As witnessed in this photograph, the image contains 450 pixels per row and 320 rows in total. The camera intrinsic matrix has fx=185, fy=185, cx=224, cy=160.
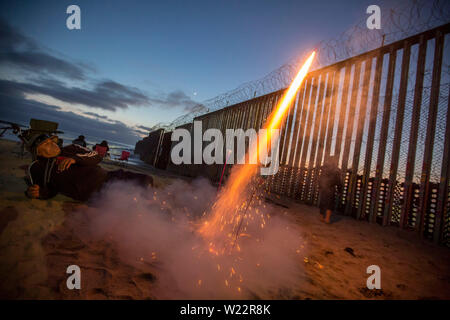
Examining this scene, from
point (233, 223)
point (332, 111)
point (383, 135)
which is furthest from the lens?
point (332, 111)

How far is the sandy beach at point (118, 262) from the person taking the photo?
5.92 ft

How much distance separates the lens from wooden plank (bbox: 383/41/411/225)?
5180 mm

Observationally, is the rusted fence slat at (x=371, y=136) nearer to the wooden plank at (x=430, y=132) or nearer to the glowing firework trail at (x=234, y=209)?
the wooden plank at (x=430, y=132)

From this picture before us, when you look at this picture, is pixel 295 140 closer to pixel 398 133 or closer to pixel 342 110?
pixel 342 110

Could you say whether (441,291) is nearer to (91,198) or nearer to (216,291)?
(216,291)

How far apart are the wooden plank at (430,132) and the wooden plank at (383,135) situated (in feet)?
2.94

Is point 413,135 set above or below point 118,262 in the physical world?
above

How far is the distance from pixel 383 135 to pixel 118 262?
7.36 meters

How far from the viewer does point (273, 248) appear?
11.0ft

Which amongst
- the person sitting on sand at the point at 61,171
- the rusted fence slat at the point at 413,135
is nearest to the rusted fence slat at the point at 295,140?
the rusted fence slat at the point at 413,135

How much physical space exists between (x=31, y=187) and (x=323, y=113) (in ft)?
29.4

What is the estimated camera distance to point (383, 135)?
18.7ft

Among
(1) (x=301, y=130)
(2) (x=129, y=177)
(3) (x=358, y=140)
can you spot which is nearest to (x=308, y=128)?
(1) (x=301, y=130)

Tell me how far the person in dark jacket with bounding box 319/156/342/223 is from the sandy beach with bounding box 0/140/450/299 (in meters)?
1.01
